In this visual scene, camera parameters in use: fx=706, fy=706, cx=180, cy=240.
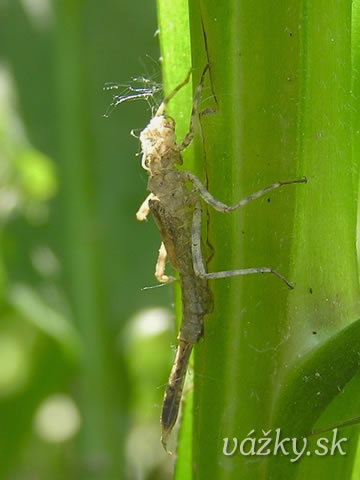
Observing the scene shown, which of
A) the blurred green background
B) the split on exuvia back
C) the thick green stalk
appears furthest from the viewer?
the blurred green background

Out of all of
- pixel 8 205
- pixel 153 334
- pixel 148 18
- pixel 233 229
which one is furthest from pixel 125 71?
pixel 233 229

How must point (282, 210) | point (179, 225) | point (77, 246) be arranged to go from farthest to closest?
point (77, 246) → point (179, 225) → point (282, 210)

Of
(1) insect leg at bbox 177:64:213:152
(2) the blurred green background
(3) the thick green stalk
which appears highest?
(2) the blurred green background

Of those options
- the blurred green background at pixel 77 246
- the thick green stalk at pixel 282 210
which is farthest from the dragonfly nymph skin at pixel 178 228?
the blurred green background at pixel 77 246

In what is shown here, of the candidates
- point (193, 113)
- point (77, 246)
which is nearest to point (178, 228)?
point (193, 113)

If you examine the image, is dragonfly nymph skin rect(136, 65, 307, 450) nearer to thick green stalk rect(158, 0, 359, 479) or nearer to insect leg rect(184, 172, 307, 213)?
insect leg rect(184, 172, 307, 213)

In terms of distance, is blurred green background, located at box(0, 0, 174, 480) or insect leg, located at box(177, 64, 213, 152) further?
blurred green background, located at box(0, 0, 174, 480)

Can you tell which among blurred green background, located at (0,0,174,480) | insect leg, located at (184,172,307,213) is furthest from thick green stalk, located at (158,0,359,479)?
blurred green background, located at (0,0,174,480)

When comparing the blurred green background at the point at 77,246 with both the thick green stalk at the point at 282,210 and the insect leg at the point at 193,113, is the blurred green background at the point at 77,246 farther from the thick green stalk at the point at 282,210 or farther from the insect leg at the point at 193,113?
the thick green stalk at the point at 282,210

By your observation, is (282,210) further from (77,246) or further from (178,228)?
(77,246)
